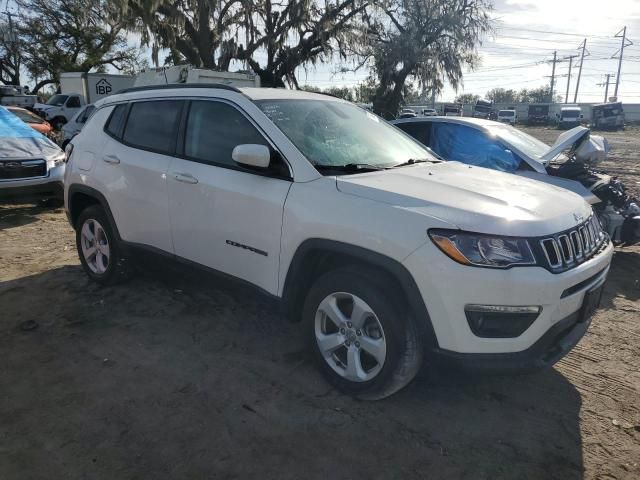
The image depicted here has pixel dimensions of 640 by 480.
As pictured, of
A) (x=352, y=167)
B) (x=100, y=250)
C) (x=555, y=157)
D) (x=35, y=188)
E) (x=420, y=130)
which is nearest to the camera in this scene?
(x=352, y=167)

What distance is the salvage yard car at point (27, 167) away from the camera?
733 centimetres

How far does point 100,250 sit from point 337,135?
258cm

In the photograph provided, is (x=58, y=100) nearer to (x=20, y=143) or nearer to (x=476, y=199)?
(x=20, y=143)

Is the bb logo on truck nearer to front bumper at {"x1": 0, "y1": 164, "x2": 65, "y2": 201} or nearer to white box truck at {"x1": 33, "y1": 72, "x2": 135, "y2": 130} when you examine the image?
white box truck at {"x1": 33, "y1": 72, "x2": 135, "y2": 130}

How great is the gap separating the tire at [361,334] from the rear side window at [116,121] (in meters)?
2.50

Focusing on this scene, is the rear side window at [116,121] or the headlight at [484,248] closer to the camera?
the headlight at [484,248]

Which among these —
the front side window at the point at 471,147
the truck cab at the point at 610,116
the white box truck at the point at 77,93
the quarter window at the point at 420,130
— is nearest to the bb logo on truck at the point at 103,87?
the white box truck at the point at 77,93

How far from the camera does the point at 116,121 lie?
4449 millimetres

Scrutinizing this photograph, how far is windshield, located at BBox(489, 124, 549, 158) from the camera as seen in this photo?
615cm

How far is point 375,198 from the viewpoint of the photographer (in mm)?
2754

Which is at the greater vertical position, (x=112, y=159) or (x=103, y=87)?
(x=103, y=87)

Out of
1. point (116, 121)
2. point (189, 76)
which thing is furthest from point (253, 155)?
point (189, 76)

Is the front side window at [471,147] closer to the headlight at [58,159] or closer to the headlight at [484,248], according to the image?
the headlight at [484,248]

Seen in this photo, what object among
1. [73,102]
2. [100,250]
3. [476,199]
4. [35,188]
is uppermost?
[73,102]
